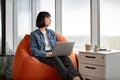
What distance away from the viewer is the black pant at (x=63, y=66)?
A: 7.75ft

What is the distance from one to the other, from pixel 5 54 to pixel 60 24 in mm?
1201

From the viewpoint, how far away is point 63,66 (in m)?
2.45

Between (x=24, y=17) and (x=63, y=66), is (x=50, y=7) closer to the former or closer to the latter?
(x=24, y=17)

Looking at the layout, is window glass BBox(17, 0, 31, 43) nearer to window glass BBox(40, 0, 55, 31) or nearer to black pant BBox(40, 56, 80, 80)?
window glass BBox(40, 0, 55, 31)

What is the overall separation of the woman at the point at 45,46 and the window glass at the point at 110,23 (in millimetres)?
1044

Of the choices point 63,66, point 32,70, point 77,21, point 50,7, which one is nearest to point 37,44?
point 32,70

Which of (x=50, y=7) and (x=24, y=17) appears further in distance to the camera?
(x=24, y=17)

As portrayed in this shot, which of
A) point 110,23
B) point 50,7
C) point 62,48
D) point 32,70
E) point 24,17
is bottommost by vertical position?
point 32,70

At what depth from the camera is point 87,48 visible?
3.11 m

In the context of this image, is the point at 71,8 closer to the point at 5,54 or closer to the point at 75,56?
the point at 75,56

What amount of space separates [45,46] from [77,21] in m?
1.28

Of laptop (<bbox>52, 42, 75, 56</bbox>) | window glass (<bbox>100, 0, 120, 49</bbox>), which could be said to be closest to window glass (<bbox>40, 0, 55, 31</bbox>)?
window glass (<bbox>100, 0, 120, 49</bbox>)

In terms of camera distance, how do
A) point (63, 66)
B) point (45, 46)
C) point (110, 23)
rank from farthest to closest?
1. point (110, 23)
2. point (45, 46)
3. point (63, 66)

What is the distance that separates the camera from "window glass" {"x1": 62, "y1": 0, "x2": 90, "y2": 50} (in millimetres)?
3819
